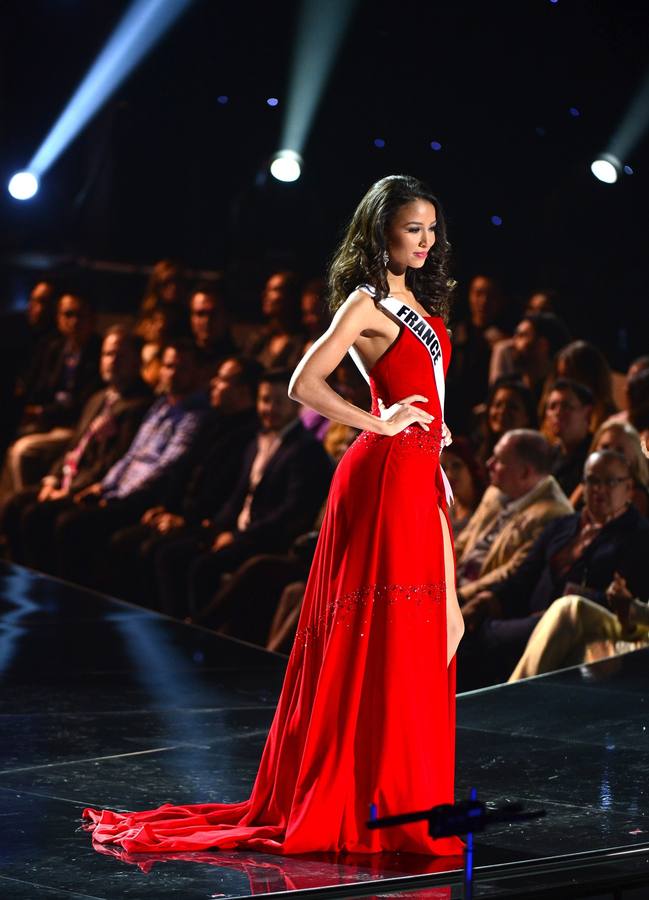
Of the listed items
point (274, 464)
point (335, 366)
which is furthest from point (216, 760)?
point (274, 464)

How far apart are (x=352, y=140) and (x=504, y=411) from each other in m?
1.61

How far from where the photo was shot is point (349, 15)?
6.76 m

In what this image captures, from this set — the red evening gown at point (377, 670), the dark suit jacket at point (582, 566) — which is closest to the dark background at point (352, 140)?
the dark suit jacket at point (582, 566)

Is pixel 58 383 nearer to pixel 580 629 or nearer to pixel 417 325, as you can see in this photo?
pixel 580 629

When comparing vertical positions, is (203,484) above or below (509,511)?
above

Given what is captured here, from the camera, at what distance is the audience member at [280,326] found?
7016mm

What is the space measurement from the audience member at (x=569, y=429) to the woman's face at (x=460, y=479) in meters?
0.37

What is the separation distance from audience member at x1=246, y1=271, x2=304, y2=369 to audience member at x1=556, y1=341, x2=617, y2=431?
4.83ft

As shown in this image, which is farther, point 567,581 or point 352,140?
point 352,140

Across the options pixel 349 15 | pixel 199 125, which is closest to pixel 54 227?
pixel 199 125

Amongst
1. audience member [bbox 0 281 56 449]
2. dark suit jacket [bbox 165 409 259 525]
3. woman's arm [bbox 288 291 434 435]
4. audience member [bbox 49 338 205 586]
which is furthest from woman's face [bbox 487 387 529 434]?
audience member [bbox 0 281 56 449]

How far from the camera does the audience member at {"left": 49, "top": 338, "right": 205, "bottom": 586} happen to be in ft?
24.6

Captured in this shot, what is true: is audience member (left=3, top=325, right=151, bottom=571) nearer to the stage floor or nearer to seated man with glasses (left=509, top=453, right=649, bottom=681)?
the stage floor

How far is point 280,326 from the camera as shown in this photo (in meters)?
7.09
